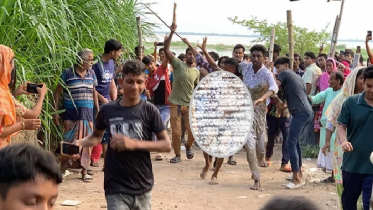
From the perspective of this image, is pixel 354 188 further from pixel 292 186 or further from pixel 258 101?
pixel 292 186

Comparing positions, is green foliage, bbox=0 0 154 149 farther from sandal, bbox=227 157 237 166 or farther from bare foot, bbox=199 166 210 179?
sandal, bbox=227 157 237 166

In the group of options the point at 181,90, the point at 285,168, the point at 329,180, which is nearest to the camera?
the point at 329,180

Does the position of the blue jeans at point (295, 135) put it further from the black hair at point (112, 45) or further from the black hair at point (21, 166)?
the black hair at point (21, 166)

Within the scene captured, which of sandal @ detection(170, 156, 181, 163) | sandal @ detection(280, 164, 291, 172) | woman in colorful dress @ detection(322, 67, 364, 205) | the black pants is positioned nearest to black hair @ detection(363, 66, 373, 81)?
woman in colorful dress @ detection(322, 67, 364, 205)

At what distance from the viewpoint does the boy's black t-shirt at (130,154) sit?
461cm

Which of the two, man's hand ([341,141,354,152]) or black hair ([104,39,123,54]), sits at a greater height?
black hair ([104,39,123,54])

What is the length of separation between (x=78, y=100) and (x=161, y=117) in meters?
1.09

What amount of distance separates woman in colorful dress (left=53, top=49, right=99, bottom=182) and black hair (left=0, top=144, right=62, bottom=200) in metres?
5.88

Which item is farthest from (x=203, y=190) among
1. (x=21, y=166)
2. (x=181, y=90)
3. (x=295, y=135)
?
(x=21, y=166)

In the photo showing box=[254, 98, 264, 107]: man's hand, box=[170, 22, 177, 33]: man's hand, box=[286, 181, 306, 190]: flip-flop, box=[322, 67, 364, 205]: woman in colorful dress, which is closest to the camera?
box=[322, 67, 364, 205]: woman in colorful dress

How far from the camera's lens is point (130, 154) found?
4.60m

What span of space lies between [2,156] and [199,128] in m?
6.80

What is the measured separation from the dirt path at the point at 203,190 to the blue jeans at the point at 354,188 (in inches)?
63.4

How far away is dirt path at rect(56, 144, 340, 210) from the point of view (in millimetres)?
7574
